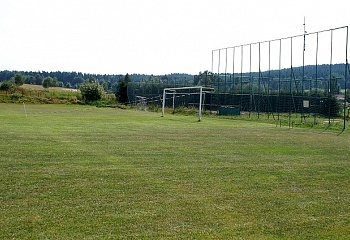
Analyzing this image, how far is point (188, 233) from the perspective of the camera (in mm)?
6289

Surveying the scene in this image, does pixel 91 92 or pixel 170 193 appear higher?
pixel 91 92

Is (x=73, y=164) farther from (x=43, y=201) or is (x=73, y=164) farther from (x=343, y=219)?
(x=343, y=219)

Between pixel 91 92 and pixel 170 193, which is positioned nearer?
pixel 170 193

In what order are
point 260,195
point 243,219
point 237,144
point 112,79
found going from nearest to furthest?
point 243,219
point 260,195
point 237,144
point 112,79

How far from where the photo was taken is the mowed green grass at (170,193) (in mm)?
6480

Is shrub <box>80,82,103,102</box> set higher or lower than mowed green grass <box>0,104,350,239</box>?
higher

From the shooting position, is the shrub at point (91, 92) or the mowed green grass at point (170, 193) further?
the shrub at point (91, 92)

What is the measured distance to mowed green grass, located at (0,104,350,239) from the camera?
21.3ft

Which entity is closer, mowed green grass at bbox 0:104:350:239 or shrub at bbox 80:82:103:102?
mowed green grass at bbox 0:104:350:239

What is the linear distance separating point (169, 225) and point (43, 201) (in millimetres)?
2323

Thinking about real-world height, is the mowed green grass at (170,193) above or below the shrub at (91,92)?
below

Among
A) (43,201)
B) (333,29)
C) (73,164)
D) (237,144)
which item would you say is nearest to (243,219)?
(43,201)

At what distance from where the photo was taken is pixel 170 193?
8633 millimetres

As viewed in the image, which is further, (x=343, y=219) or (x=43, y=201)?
(x=43, y=201)
